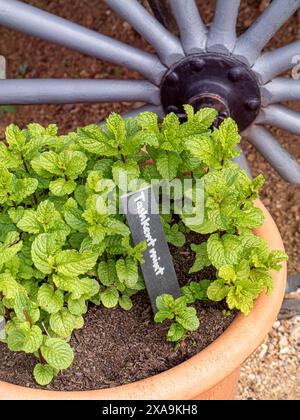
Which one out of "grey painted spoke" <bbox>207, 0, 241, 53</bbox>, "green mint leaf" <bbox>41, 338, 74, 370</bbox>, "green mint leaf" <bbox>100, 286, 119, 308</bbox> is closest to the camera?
"green mint leaf" <bbox>41, 338, 74, 370</bbox>

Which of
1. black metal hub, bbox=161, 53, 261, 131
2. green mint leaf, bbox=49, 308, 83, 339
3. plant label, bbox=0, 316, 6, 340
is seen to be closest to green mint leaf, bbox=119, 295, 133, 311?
green mint leaf, bbox=49, 308, 83, 339

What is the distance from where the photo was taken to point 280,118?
1788 mm

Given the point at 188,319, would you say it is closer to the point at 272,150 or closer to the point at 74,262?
the point at 74,262

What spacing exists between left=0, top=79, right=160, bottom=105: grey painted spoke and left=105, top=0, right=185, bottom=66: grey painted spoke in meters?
0.10

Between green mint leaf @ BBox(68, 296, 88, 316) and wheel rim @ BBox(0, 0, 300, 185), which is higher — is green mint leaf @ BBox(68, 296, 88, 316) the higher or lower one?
the lower one

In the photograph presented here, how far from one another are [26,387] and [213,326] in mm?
355

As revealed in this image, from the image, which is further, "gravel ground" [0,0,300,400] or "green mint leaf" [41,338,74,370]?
"gravel ground" [0,0,300,400]

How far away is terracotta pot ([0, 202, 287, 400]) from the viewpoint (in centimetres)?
122

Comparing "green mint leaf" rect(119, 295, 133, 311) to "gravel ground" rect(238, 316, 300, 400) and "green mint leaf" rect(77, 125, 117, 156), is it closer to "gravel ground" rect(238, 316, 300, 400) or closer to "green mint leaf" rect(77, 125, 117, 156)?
"green mint leaf" rect(77, 125, 117, 156)

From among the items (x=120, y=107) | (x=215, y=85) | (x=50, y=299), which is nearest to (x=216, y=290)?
(x=50, y=299)

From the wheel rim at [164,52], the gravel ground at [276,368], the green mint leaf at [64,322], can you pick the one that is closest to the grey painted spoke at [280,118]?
the wheel rim at [164,52]

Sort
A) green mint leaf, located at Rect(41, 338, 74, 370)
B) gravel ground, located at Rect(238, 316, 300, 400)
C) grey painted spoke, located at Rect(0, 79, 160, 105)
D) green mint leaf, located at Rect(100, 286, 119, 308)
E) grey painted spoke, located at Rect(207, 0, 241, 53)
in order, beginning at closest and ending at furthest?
green mint leaf, located at Rect(41, 338, 74, 370) → green mint leaf, located at Rect(100, 286, 119, 308) → grey painted spoke, located at Rect(207, 0, 241, 53) → grey painted spoke, located at Rect(0, 79, 160, 105) → gravel ground, located at Rect(238, 316, 300, 400)

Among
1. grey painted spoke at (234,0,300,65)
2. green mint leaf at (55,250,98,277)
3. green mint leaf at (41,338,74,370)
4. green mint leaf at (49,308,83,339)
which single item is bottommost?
green mint leaf at (41,338,74,370)

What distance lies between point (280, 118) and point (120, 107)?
2.81 feet
